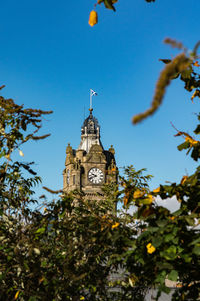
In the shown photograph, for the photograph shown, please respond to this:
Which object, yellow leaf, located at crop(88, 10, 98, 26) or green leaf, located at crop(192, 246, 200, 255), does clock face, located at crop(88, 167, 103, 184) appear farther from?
yellow leaf, located at crop(88, 10, 98, 26)

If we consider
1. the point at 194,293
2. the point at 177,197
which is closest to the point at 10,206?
the point at 177,197

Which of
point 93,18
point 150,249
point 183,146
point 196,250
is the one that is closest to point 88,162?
point 183,146

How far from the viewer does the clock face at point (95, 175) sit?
94.0 m

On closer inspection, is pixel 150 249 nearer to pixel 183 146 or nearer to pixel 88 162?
pixel 183 146

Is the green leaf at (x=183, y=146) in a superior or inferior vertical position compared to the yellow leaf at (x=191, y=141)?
inferior

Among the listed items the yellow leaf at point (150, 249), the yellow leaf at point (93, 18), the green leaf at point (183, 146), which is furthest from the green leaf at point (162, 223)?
the yellow leaf at point (93, 18)

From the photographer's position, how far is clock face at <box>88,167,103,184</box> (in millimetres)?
94000

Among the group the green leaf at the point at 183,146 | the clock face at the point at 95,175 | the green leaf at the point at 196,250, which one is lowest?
the green leaf at the point at 196,250

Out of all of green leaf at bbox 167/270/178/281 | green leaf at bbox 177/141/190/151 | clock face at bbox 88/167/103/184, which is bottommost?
green leaf at bbox 167/270/178/281

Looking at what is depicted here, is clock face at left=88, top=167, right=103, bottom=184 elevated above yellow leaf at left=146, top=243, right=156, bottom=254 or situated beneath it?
elevated above

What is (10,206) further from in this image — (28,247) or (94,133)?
(94,133)

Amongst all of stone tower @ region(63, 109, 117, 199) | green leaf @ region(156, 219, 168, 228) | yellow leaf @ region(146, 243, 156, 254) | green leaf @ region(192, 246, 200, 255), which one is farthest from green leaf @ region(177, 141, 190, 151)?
stone tower @ region(63, 109, 117, 199)

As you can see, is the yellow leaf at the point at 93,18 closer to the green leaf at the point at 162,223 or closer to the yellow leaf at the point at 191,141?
the green leaf at the point at 162,223

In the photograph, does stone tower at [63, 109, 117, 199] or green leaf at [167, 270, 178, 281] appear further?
stone tower at [63, 109, 117, 199]
